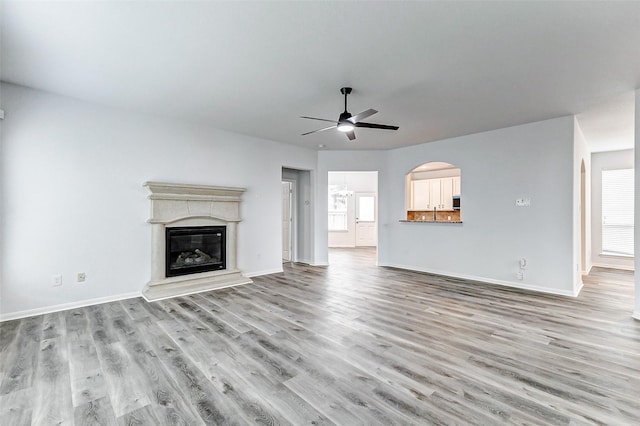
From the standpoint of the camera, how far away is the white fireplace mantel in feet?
14.2

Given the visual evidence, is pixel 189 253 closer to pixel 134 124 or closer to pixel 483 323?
pixel 134 124

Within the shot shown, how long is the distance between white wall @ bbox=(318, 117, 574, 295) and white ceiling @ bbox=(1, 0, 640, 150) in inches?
27.8

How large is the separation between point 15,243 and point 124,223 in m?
1.10

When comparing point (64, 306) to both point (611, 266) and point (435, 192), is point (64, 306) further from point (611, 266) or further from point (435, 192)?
point (611, 266)

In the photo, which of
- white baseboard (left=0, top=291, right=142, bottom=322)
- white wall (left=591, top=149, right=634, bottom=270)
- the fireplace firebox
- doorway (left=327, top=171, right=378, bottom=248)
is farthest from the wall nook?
white baseboard (left=0, top=291, right=142, bottom=322)

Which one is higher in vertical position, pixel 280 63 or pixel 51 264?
pixel 280 63

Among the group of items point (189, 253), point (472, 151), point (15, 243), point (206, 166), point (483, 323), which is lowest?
point (483, 323)

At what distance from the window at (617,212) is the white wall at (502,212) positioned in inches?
135

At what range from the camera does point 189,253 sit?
4.85 m

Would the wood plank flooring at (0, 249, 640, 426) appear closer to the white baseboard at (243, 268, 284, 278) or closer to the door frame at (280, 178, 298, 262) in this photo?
the white baseboard at (243, 268, 284, 278)

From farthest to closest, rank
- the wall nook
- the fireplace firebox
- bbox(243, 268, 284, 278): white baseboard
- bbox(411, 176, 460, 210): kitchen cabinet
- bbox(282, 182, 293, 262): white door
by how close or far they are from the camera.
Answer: bbox(411, 176, 460, 210): kitchen cabinet < the wall nook < bbox(282, 182, 293, 262): white door < bbox(243, 268, 284, 278): white baseboard < the fireplace firebox

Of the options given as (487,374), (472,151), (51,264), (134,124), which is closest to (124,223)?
(51,264)

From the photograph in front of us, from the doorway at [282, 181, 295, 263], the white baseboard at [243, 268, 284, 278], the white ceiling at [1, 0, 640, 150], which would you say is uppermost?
the white ceiling at [1, 0, 640, 150]

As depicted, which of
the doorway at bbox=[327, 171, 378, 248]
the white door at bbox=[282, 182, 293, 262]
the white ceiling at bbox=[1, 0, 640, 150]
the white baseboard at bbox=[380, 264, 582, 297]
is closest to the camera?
the white ceiling at bbox=[1, 0, 640, 150]
